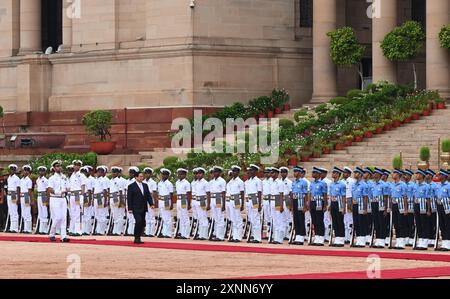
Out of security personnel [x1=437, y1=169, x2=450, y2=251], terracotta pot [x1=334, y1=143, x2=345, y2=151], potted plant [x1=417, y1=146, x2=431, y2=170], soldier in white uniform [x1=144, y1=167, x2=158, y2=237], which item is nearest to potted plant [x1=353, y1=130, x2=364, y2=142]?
terracotta pot [x1=334, y1=143, x2=345, y2=151]

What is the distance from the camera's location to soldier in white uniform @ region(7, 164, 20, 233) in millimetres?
43656

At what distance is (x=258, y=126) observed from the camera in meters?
52.6

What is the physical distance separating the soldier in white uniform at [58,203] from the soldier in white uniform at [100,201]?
2165 mm

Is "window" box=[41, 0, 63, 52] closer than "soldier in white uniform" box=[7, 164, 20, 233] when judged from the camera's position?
No

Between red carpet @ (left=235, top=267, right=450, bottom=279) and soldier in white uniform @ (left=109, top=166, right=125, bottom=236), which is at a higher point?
soldier in white uniform @ (left=109, top=166, right=125, bottom=236)

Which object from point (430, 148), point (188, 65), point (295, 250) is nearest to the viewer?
point (295, 250)

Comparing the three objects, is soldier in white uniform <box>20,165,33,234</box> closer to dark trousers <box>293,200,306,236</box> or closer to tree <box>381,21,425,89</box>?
dark trousers <box>293,200,306,236</box>

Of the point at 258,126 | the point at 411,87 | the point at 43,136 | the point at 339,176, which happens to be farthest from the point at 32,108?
the point at 339,176

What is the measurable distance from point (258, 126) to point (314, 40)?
20.0 ft

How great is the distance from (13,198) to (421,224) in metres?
13.3

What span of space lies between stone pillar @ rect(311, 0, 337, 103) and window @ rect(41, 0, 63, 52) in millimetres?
14624

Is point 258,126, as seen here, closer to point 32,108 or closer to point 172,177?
point 172,177

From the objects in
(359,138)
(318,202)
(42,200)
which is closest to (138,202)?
(318,202)
